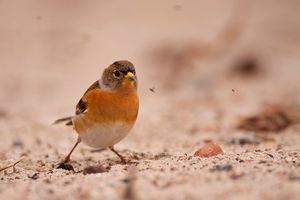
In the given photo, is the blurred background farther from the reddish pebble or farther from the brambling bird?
the reddish pebble

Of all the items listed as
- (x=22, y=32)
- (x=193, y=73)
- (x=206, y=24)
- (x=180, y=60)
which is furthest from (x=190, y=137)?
(x=22, y=32)

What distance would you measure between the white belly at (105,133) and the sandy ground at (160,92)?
0.25 metres

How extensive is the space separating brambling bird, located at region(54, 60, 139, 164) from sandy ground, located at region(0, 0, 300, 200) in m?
0.32

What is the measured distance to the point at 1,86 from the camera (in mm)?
9852

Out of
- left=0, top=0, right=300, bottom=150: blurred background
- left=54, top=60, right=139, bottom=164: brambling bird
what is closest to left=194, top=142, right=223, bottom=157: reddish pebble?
left=54, top=60, right=139, bottom=164: brambling bird

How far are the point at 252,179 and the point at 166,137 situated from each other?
3196mm

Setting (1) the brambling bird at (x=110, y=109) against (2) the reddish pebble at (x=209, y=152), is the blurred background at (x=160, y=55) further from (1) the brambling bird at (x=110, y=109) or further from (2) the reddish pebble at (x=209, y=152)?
(2) the reddish pebble at (x=209, y=152)

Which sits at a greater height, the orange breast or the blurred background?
the blurred background

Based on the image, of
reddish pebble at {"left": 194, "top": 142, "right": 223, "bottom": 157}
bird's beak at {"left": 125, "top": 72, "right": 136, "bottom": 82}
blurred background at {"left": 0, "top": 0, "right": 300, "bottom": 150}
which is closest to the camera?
reddish pebble at {"left": 194, "top": 142, "right": 223, "bottom": 157}

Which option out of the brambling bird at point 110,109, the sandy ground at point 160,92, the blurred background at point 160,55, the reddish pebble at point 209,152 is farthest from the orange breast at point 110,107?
the blurred background at point 160,55

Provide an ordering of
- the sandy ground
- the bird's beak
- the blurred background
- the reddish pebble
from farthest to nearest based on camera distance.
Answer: the blurred background < the bird's beak < the reddish pebble < the sandy ground

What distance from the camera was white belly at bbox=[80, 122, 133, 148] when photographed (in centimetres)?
450

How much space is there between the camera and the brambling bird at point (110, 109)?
4.51 metres

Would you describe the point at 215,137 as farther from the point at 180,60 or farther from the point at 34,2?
the point at 34,2
